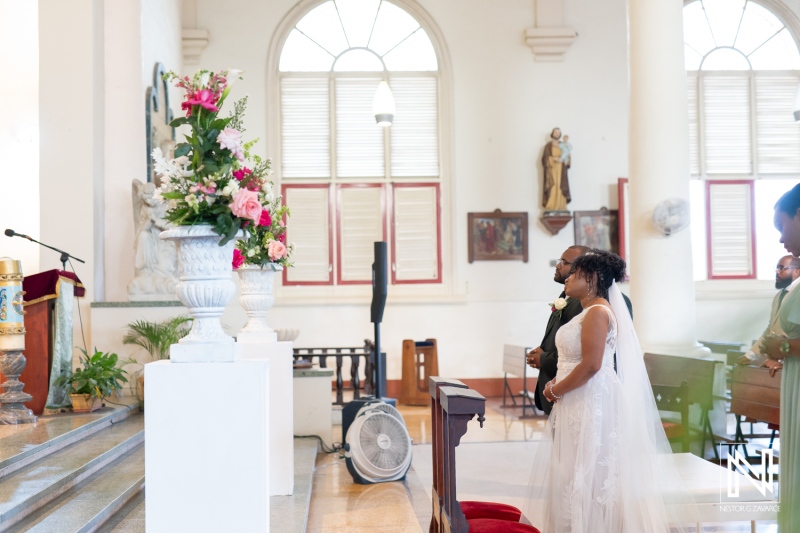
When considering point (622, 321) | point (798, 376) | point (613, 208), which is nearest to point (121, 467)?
point (622, 321)

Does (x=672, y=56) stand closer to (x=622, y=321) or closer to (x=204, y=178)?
(x=622, y=321)

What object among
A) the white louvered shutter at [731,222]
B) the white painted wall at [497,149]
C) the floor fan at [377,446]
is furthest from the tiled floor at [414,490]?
the white louvered shutter at [731,222]

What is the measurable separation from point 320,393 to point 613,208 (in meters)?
6.34

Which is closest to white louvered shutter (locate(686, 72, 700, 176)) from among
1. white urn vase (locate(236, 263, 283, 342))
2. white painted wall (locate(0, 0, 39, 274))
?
white urn vase (locate(236, 263, 283, 342))

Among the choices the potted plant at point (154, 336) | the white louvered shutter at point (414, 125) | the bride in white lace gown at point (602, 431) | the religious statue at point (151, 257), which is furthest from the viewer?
the white louvered shutter at point (414, 125)

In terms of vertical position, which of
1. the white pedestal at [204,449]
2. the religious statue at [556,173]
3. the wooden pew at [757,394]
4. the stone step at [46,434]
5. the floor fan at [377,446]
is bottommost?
the floor fan at [377,446]

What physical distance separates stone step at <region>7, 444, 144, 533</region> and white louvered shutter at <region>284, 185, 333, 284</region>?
6.75 meters

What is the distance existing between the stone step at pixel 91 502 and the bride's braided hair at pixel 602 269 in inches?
109

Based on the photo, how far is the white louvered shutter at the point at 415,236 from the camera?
40.3 ft

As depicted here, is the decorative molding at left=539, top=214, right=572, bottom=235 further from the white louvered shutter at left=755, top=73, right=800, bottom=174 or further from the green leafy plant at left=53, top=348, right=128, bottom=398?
the green leafy plant at left=53, top=348, right=128, bottom=398

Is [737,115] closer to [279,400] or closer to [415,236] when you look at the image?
[415,236]

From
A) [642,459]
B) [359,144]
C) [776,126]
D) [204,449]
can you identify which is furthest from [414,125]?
[204,449]

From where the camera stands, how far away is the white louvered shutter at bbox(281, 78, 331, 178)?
12.3m

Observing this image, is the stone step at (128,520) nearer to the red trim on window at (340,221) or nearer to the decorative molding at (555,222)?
the red trim on window at (340,221)
